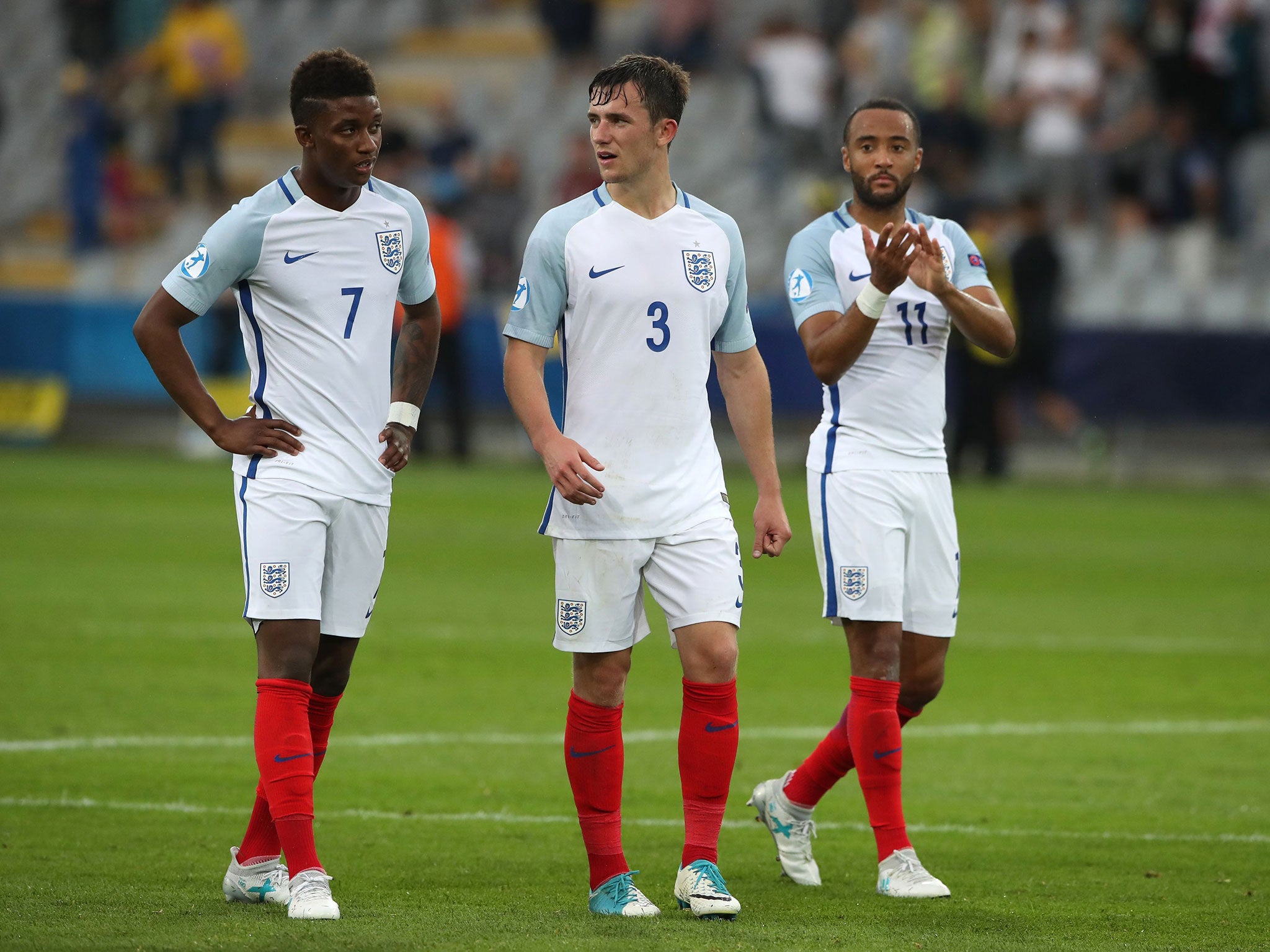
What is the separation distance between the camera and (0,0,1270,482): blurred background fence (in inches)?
841

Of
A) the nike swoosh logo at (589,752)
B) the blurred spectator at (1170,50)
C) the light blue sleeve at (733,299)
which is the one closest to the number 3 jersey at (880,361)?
the light blue sleeve at (733,299)

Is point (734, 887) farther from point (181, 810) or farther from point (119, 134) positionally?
point (119, 134)

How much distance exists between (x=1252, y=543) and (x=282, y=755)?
12352 mm

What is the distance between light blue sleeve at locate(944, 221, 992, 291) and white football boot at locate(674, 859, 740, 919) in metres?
2.11

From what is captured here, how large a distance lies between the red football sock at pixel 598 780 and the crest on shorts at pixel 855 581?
0.94 m

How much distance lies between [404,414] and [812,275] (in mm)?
1469

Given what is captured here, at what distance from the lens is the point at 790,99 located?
25.6m

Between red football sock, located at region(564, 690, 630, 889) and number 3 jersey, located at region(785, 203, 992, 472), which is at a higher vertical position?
number 3 jersey, located at region(785, 203, 992, 472)

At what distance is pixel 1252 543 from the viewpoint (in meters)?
16.2

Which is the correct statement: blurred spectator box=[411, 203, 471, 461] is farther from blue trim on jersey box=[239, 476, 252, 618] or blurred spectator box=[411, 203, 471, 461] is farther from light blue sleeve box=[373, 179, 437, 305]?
blue trim on jersey box=[239, 476, 252, 618]

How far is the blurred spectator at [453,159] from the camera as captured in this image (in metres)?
24.7

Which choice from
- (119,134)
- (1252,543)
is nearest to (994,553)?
(1252,543)

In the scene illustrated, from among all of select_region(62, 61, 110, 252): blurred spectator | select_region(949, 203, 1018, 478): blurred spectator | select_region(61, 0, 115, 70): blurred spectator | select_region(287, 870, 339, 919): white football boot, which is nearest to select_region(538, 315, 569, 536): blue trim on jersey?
select_region(287, 870, 339, 919): white football boot

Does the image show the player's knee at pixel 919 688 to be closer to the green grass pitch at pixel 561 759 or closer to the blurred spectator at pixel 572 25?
the green grass pitch at pixel 561 759
